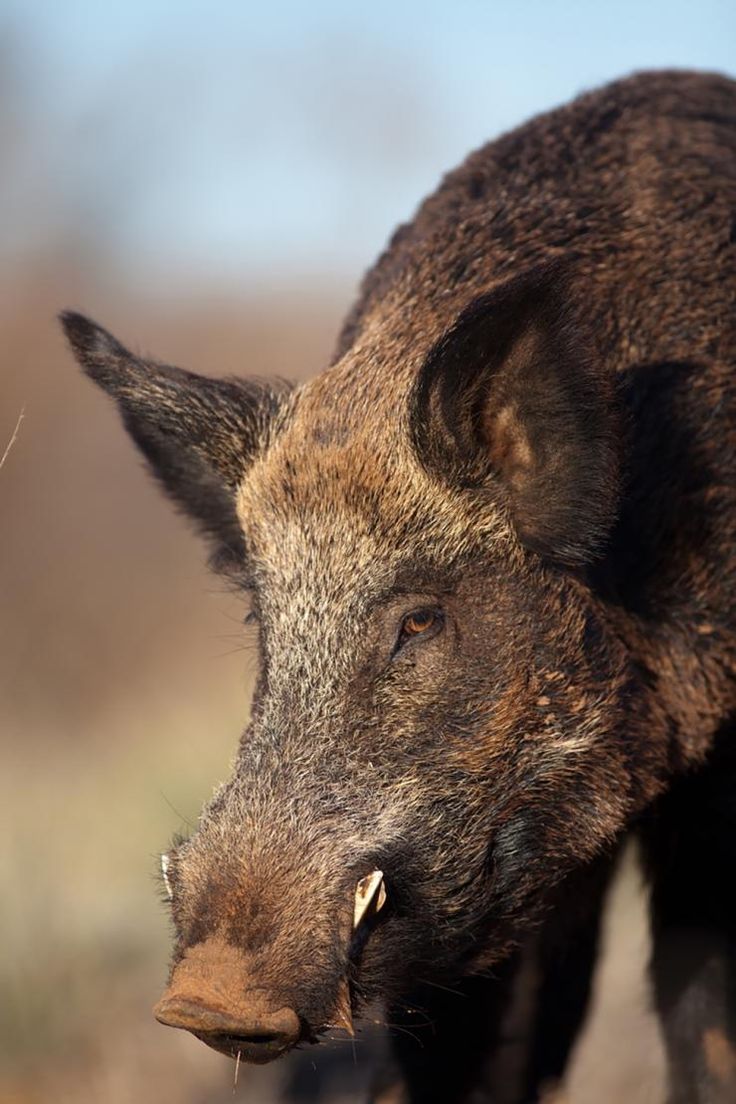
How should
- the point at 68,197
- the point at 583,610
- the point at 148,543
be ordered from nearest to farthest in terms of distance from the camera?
the point at 583,610
the point at 148,543
the point at 68,197

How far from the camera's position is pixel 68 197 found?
72.6 ft

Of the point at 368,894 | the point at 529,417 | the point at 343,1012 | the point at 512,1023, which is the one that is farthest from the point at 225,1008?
the point at 512,1023

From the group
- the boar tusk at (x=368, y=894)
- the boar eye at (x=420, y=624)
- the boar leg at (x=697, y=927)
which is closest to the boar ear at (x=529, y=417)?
the boar eye at (x=420, y=624)

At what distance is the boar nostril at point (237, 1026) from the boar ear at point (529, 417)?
1.49 m

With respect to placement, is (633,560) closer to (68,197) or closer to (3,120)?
(68,197)

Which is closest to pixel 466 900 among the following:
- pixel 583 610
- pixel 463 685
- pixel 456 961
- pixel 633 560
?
pixel 456 961

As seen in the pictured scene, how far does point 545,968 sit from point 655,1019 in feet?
2.06

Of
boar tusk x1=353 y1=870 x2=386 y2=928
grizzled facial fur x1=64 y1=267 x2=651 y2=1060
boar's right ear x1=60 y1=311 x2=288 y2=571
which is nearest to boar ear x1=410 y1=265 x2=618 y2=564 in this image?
grizzled facial fur x1=64 y1=267 x2=651 y2=1060

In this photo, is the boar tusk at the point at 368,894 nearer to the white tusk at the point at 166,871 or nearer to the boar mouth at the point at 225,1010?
the boar mouth at the point at 225,1010

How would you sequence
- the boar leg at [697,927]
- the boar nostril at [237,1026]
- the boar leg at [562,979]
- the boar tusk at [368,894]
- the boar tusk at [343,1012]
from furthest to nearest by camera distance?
1. the boar leg at [562,979]
2. the boar leg at [697,927]
3. the boar tusk at [368,894]
4. the boar tusk at [343,1012]
5. the boar nostril at [237,1026]

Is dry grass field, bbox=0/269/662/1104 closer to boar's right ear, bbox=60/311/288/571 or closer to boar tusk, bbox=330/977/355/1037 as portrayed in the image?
boar's right ear, bbox=60/311/288/571

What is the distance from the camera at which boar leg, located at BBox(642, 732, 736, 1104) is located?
446 cm

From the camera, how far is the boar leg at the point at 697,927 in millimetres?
4457

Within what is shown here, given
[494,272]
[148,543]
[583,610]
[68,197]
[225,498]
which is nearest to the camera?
[583,610]
